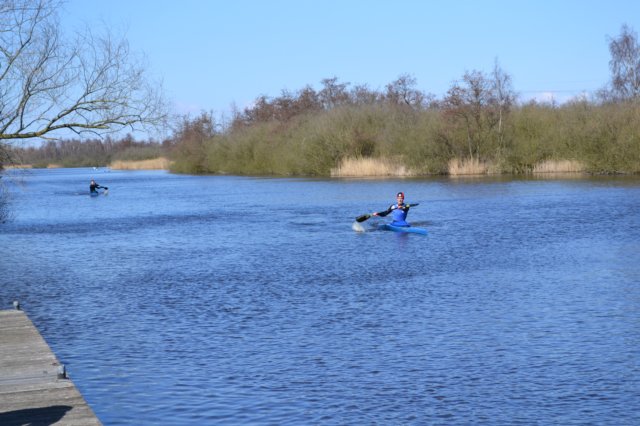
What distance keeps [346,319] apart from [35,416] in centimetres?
662

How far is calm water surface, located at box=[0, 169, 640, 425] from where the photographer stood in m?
9.18

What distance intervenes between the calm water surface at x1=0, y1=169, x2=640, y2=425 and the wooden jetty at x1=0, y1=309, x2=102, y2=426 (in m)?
0.63

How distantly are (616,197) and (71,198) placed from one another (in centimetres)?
3243

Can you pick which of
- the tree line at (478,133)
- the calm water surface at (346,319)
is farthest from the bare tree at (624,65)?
the calm water surface at (346,319)

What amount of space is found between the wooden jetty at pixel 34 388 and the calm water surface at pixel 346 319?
627 mm

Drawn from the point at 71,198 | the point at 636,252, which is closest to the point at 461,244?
the point at 636,252

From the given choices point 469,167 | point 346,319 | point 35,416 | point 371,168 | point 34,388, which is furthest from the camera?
point 371,168

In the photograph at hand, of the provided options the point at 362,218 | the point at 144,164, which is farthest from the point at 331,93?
the point at 362,218

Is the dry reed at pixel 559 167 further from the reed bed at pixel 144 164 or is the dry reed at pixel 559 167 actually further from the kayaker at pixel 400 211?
the reed bed at pixel 144 164

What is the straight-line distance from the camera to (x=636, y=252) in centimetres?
1975

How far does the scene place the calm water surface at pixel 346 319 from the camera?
9.18 meters

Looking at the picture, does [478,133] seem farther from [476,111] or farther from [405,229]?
[405,229]

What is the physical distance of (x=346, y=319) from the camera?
13.4 meters

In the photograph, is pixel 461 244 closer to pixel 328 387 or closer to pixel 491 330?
pixel 491 330
